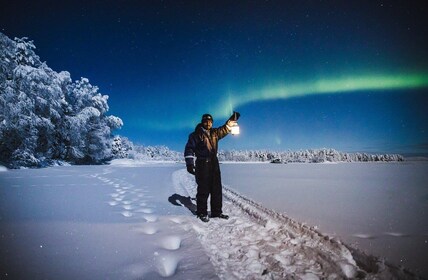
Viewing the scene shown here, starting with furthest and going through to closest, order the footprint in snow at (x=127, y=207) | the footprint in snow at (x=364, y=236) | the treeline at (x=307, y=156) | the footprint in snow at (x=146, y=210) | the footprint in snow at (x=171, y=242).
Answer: the treeline at (x=307, y=156) < the footprint in snow at (x=127, y=207) < the footprint in snow at (x=146, y=210) < the footprint in snow at (x=364, y=236) < the footprint in snow at (x=171, y=242)

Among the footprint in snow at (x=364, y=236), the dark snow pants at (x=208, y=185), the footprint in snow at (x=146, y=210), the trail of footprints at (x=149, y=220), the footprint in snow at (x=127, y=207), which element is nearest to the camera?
the trail of footprints at (x=149, y=220)

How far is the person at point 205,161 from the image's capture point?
4.94 metres

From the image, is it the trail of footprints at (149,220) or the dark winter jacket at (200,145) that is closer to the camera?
the trail of footprints at (149,220)

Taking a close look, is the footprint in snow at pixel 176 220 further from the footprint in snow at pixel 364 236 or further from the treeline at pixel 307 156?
the treeline at pixel 307 156

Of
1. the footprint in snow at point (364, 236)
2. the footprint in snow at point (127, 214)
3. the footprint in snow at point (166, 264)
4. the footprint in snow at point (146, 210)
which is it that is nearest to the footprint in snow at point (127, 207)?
the footprint in snow at point (146, 210)

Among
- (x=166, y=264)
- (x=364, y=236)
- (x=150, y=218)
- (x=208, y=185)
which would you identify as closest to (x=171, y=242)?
(x=166, y=264)

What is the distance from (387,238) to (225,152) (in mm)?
157021

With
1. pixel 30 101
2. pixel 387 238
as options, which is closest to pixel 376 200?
pixel 387 238

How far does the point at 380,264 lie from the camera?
8.59ft

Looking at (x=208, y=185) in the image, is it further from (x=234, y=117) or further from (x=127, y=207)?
(x=127, y=207)

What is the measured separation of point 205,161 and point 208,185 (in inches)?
19.1

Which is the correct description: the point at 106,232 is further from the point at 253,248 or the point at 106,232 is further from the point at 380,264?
the point at 380,264

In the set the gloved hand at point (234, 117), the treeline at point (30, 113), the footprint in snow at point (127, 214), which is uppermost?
the treeline at point (30, 113)

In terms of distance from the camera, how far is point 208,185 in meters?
5.01
